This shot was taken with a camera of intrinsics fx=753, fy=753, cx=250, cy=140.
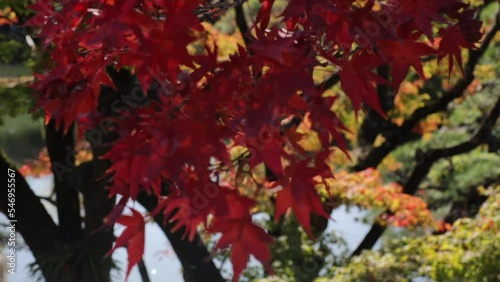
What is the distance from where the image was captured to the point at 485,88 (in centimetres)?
834

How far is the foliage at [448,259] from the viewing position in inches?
175

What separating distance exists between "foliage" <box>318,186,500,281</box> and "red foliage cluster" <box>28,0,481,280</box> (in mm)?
2882

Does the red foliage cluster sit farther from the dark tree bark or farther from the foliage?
the foliage

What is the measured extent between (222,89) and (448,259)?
3235 mm

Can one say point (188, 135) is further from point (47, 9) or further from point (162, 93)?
point (47, 9)

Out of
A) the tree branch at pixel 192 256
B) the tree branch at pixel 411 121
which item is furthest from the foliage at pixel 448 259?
the tree branch at pixel 411 121

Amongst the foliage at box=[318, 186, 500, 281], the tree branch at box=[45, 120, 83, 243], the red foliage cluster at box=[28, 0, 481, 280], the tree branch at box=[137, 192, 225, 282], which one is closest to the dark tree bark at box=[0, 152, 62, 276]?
the tree branch at box=[45, 120, 83, 243]

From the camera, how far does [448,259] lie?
4.48m

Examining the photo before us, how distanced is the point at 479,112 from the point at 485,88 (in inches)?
15.9

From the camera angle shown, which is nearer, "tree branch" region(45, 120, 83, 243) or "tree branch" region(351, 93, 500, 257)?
"tree branch" region(45, 120, 83, 243)

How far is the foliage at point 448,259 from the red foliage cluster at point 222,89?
9.45 ft

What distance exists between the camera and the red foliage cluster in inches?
58.3

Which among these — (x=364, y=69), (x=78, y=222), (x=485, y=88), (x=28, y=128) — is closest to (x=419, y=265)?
(x=78, y=222)

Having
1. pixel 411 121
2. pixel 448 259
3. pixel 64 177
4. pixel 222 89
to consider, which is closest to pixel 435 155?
pixel 411 121
